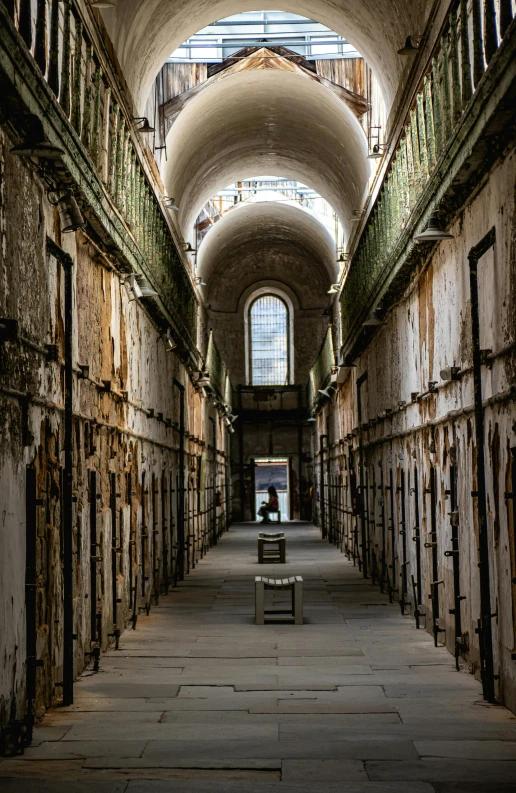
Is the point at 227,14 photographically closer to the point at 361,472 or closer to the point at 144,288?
the point at 144,288

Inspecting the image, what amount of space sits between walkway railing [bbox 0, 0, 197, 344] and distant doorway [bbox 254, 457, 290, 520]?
809 inches

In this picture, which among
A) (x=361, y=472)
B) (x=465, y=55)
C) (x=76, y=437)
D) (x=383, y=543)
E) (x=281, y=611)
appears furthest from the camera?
(x=361, y=472)

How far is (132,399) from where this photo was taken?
12.0 m

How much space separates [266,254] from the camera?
35219 mm

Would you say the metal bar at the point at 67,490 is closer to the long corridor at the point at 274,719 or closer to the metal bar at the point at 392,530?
the long corridor at the point at 274,719

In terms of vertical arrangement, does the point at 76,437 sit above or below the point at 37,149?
below

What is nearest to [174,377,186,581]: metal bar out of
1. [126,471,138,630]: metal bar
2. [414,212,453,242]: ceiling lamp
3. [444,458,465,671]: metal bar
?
[126,471,138,630]: metal bar

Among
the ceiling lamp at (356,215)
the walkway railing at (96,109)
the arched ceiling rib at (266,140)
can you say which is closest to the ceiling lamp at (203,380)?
the arched ceiling rib at (266,140)

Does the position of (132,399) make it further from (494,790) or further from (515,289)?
(494,790)

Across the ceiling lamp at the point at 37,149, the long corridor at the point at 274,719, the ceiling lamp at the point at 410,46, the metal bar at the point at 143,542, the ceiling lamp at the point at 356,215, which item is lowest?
the long corridor at the point at 274,719

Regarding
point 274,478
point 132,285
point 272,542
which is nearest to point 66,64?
point 132,285

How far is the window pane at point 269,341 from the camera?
36.5 m

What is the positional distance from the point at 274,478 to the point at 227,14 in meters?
24.4

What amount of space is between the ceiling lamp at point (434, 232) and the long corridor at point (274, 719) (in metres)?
3.75
